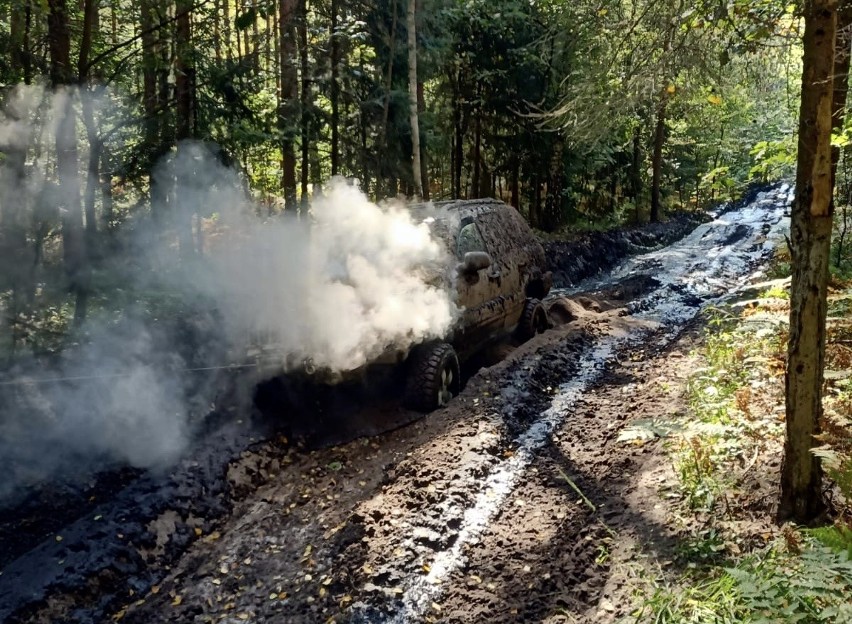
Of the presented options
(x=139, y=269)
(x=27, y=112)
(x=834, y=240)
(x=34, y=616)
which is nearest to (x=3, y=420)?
(x=34, y=616)

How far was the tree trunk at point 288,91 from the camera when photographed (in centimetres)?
1101

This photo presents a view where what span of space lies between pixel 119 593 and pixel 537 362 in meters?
5.95

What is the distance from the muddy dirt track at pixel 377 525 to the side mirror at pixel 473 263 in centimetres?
142

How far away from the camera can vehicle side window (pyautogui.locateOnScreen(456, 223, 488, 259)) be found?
8125 mm

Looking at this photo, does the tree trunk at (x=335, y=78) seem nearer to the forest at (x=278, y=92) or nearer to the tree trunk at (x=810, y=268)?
the forest at (x=278, y=92)

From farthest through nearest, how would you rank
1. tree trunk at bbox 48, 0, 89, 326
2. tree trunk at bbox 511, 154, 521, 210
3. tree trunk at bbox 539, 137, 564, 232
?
tree trunk at bbox 539, 137, 564, 232
tree trunk at bbox 511, 154, 521, 210
tree trunk at bbox 48, 0, 89, 326

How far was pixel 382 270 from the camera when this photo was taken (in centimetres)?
718

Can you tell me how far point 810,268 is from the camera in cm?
370

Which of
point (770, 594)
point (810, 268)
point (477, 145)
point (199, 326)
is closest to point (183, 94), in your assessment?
point (199, 326)

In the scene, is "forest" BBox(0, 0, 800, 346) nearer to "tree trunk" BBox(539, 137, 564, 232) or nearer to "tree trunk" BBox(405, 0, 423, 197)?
"tree trunk" BBox(405, 0, 423, 197)

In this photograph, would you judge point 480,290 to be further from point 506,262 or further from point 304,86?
point 304,86

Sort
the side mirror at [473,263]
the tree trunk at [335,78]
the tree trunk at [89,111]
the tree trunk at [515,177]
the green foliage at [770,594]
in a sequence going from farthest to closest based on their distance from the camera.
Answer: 1. the tree trunk at [515,177]
2. the tree trunk at [335,78]
3. the tree trunk at [89,111]
4. the side mirror at [473,263]
5. the green foliage at [770,594]

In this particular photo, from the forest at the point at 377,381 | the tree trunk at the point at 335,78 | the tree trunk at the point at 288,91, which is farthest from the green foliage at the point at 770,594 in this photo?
the tree trunk at the point at 335,78

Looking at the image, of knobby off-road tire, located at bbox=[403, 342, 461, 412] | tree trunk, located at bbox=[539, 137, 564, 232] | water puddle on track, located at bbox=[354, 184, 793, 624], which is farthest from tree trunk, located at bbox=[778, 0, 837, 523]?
tree trunk, located at bbox=[539, 137, 564, 232]
